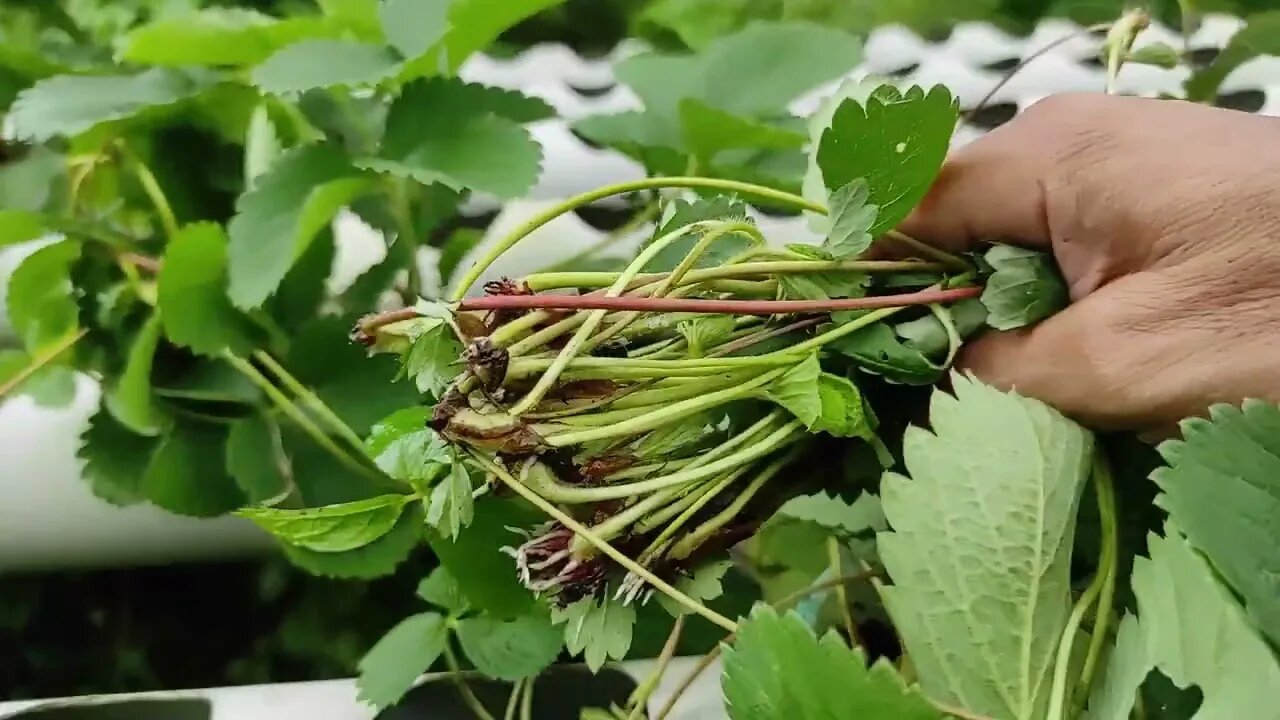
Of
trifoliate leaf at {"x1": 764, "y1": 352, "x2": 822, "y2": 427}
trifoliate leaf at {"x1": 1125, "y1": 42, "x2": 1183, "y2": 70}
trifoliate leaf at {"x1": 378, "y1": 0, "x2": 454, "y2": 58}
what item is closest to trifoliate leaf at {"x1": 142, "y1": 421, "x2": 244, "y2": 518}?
trifoliate leaf at {"x1": 378, "y1": 0, "x2": 454, "y2": 58}

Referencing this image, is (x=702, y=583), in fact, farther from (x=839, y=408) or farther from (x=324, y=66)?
(x=324, y=66)

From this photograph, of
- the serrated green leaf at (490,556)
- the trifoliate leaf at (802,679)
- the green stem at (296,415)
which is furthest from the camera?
the green stem at (296,415)

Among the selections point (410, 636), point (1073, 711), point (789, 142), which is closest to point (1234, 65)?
point (789, 142)

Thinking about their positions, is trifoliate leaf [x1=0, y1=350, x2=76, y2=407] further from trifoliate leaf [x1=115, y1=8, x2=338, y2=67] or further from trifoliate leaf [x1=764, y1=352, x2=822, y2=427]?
trifoliate leaf [x1=764, y1=352, x2=822, y2=427]

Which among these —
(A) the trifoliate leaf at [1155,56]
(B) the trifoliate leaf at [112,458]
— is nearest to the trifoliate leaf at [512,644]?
(B) the trifoliate leaf at [112,458]

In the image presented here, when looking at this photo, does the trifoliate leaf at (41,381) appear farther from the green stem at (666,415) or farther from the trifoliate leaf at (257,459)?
the green stem at (666,415)

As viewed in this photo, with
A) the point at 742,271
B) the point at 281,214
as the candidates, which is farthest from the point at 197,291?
the point at 742,271
